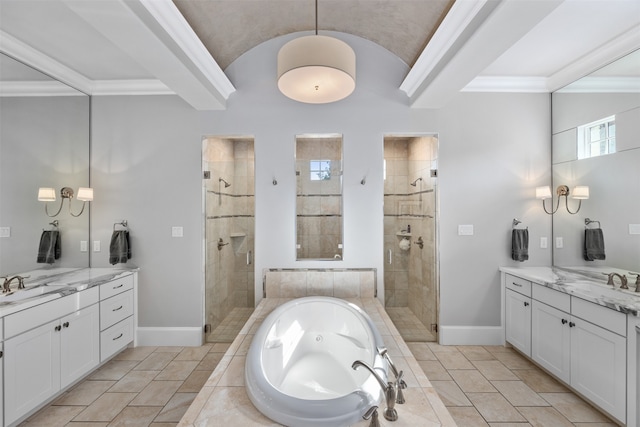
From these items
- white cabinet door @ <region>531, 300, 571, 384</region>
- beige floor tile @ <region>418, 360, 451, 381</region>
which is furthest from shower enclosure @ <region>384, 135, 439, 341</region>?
white cabinet door @ <region>531, 300, 571, 384</region>

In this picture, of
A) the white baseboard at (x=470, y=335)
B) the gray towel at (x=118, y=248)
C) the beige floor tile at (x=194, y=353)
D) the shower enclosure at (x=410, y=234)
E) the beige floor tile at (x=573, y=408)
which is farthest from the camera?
the shower enclosure at (x=410, y=234)

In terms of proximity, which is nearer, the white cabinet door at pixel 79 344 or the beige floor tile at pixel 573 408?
the beige floor tile at pixel 573 408

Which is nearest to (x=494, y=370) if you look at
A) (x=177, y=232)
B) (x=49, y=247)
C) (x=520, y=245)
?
(x=520, y=245)

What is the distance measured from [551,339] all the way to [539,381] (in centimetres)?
35

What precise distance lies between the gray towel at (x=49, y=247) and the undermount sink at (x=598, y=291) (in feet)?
13.8

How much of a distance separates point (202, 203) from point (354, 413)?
245cm

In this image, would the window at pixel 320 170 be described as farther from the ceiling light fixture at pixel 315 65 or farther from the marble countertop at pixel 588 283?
the marble countertop at pixel 588 283

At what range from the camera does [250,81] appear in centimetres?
304

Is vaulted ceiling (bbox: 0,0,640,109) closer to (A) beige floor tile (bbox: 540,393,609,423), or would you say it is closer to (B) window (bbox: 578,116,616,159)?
(B) window (bbox: 578,116,616,159)

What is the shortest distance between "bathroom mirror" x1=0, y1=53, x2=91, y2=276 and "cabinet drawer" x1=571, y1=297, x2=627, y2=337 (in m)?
4.19

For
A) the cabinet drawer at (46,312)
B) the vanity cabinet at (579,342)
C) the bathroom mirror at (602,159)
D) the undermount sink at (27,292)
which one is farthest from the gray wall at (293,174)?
the undermount sink at (27,292)

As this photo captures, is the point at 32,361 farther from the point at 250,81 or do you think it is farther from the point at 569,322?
the point at 569,322

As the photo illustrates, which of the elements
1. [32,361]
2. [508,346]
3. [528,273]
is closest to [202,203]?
[32,361]

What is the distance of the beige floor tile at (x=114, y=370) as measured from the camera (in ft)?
8.07
